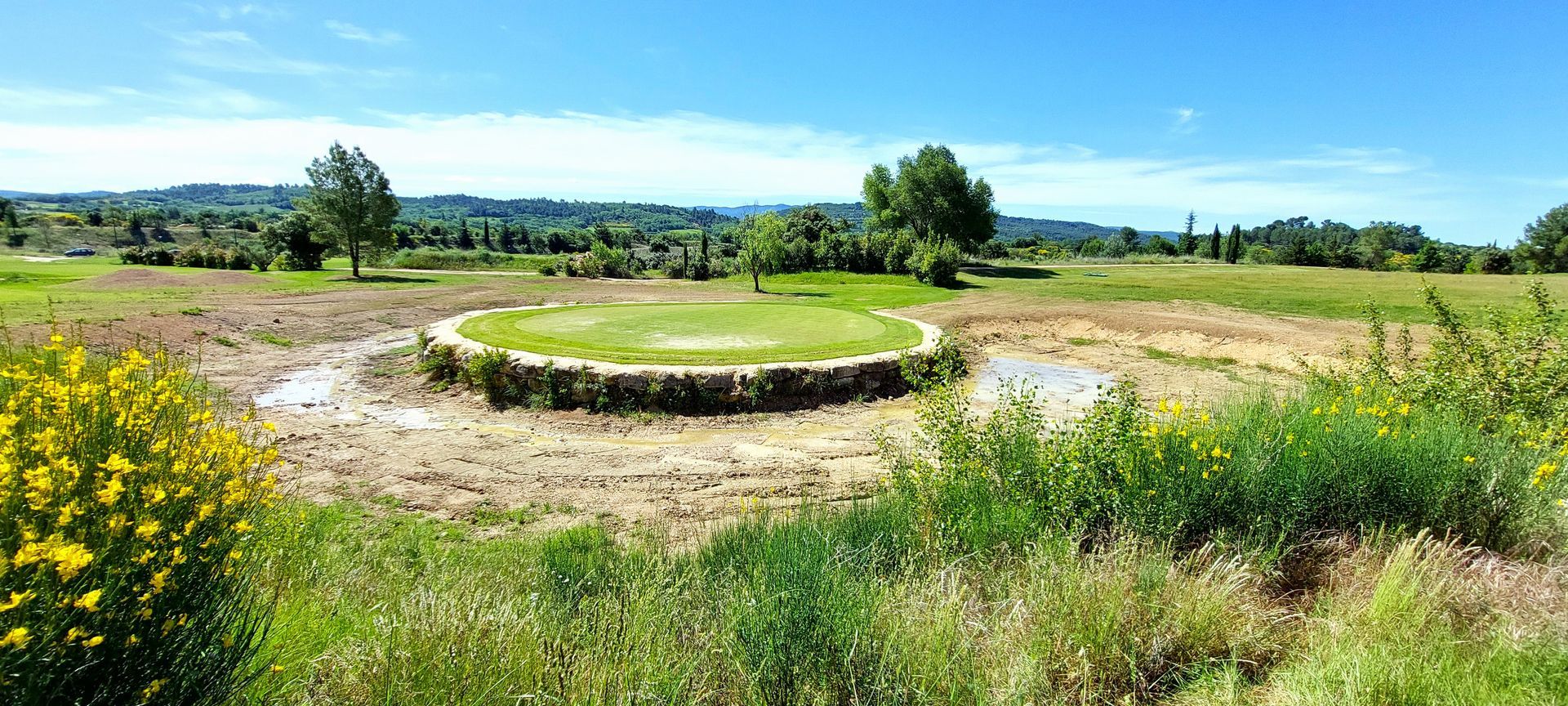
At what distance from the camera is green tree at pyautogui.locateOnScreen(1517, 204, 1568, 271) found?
36.8m

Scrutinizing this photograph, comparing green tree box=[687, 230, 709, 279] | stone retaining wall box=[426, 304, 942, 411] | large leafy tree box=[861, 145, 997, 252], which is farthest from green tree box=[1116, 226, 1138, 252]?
stone retaining wall box=[426, 304, 942, 411]

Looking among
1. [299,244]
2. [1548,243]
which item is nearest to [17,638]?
[299,244]

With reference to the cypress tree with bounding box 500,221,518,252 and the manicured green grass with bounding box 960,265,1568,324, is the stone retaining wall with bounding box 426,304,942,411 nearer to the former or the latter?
the manicured green grass with bounding box 960,265,1568,324

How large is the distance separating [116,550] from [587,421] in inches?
323

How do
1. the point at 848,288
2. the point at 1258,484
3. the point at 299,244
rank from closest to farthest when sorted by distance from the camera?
1. the point at 1258,484
2. the point at 848,288
3. the point at 299,244

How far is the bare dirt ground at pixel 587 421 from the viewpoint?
7.50 meters

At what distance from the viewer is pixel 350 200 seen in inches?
1436

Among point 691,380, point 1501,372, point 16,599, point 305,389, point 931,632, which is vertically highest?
point 1501,372

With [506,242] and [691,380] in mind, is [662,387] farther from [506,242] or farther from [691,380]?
[506,242]

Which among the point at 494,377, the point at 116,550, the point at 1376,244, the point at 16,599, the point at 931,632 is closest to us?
the point at 16,599

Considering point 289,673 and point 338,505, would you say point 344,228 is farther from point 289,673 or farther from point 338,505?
A: point 289,673

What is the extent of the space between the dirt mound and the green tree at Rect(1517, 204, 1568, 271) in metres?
66.6

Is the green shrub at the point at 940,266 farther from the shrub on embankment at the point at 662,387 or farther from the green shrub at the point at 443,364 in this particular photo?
the green shrub at the point at 443,364

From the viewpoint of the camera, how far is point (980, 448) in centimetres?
557
